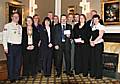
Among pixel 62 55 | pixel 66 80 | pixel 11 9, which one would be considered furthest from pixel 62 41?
pixel 11 9

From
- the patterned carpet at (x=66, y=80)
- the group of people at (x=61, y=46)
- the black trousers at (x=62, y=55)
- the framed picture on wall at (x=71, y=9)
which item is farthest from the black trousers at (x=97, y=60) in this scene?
the framed picture on wall at (x=71, y=9)

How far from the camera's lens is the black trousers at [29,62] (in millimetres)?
6219

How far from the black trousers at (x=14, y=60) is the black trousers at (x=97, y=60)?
5.55 feet

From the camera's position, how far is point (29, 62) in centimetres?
625

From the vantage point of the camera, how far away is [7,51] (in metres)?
5.79

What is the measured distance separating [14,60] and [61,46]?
1.19 m

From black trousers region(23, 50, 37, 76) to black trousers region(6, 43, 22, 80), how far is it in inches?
12.0

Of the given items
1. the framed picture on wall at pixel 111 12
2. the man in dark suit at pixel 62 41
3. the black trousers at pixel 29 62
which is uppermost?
the framed picture on wall at pixel 111 12

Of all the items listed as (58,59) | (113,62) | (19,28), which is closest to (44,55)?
(58,59)

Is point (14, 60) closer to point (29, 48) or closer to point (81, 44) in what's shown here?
point (29, 48)

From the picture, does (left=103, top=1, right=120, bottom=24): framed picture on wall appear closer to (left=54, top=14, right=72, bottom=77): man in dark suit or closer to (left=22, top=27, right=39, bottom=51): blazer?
(left=54, top=14, right=72, bottom=77): man in dark suit

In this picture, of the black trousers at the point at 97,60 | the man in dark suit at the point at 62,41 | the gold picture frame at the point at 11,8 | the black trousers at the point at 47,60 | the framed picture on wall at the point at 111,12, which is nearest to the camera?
the black trousers at the point at 97,60

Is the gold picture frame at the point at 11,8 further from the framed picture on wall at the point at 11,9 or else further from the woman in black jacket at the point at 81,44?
the woman in black jacket at the point at 81,44

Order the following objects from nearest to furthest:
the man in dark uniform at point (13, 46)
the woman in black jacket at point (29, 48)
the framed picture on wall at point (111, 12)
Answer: the man in dark uniform at point (13, 46)
the woman in black jacket at point (29, 48)
the framed picture on wall at point (111, 12)
